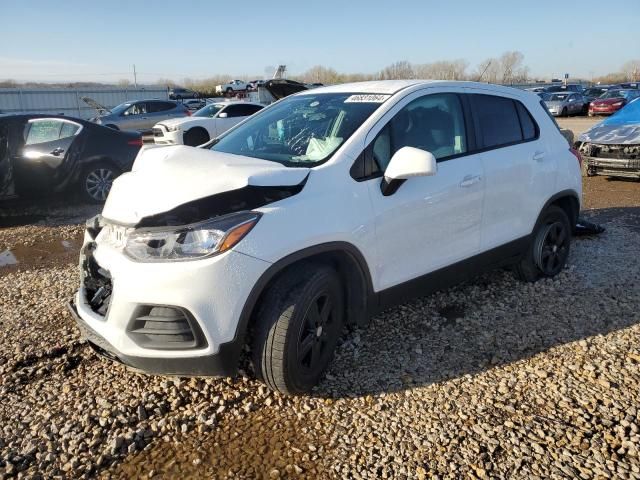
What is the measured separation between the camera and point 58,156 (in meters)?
7.58

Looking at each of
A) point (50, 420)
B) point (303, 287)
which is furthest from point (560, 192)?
point (50, 420)

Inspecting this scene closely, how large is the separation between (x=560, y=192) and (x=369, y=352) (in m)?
2.35

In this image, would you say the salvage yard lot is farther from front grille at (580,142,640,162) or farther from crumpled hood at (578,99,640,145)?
crumpled hood at (578,99,640,145)

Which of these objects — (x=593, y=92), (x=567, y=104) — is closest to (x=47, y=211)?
(x=567, y=104)

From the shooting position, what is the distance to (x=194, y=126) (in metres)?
14.6

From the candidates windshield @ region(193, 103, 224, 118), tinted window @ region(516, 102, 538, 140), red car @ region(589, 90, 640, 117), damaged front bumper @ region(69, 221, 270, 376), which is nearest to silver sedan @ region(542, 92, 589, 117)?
red car @ region(589, 90, 640, 117)

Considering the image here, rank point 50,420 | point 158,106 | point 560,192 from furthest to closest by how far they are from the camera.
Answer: point 158,106, point 560,192, point 50,420

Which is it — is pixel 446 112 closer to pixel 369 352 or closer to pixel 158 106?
pixel 369 352

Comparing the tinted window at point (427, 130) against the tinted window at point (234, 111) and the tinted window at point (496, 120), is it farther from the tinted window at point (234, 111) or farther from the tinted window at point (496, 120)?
the tinted window at point (234, 111)

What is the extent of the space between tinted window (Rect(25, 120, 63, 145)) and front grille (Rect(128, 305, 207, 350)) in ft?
20.0

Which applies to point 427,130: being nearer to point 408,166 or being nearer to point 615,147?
point 408,166

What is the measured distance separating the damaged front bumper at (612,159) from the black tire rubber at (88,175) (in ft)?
26.3

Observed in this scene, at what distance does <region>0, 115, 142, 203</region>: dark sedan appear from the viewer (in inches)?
288

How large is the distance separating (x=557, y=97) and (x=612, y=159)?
24.3 metres
